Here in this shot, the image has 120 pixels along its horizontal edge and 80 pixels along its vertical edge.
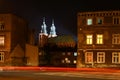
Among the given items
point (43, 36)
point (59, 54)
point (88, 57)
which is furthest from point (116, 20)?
point (43, 36)

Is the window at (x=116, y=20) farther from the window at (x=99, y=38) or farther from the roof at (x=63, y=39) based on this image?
the roof at (x=63, y=39)

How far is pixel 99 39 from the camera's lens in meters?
Answer: 61.8

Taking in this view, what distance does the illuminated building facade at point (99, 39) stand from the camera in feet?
199

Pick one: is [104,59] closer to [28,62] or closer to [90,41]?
[90,41]

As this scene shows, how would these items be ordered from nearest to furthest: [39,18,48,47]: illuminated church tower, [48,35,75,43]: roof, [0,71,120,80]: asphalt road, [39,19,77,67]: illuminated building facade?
[0,71,120,80]: asphalt road, [39,19,77,67]: illuminated building facade, [48,35,75,43]: roof, [39,18,48,47]: illuminated church tower

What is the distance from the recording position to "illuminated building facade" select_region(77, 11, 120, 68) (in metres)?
60.8

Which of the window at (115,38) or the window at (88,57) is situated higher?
the window at (115,38)

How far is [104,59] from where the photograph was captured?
61000mm

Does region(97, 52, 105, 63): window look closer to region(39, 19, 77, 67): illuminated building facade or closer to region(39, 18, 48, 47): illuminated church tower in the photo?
region(39, 19, 77, 67): illuminated building facade

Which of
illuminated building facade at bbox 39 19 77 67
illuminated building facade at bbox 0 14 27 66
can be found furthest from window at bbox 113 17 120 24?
illuminated building facade at bbox 39 19 77 67

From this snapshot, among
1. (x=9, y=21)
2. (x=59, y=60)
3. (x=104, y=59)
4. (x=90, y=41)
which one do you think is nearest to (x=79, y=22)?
(x=90, y=41)

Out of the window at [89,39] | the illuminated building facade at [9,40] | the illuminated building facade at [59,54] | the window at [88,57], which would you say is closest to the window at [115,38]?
the window at [89,39]

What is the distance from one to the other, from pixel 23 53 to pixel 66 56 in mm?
43512

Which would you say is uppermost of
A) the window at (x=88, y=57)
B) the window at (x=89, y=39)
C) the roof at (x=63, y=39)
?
the roof at (x=63, y=39)
